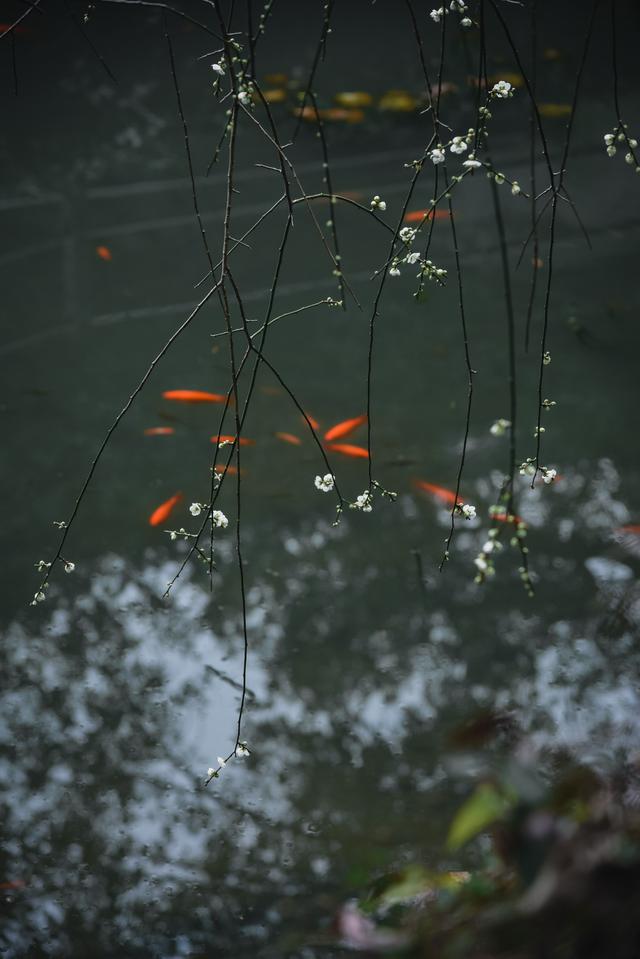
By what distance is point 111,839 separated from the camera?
1992 mm

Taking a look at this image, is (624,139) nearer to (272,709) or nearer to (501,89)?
(501,89)

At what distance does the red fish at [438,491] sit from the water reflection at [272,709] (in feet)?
0.17

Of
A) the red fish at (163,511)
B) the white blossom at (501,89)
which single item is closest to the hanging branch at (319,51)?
the white blossom at (501,89)

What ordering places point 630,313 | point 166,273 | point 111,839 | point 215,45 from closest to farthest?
point 111,839, point 630,313, point 166,273, point 215,45

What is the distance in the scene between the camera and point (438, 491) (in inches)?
115

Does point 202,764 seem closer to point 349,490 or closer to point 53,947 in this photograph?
point 53,947

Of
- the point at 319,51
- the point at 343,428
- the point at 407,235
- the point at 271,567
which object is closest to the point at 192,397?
the point at 343,428

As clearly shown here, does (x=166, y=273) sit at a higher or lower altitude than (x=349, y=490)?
higher

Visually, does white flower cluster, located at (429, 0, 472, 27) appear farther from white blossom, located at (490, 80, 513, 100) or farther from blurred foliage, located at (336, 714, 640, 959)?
blurred foliage, located at (336, 714, 640, 959)

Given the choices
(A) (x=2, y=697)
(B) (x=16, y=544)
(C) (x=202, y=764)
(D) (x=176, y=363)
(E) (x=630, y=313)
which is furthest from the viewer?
(E) (x=630, y=313)

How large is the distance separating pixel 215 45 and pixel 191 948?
17.5ft

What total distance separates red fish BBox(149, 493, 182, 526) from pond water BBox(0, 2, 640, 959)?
0.03m

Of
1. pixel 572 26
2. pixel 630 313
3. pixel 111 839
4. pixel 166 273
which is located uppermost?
pixel 572 26

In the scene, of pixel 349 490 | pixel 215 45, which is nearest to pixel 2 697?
pixel 349 490
